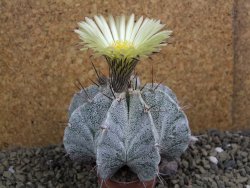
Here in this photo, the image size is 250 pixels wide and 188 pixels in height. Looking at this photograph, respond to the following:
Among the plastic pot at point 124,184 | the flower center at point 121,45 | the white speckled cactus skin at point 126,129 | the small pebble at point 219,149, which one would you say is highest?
the flower center at point 121,45

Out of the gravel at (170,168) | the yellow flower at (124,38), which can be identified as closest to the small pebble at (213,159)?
the gravel at (170,168)

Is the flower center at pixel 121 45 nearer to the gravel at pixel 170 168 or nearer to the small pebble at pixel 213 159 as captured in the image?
the gravel at pixel 170 168

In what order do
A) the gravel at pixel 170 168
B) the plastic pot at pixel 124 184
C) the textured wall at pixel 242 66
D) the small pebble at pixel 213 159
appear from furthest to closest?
the textured wall at pixel 242 66 → the small pebble at pixel 213 159 → the gravel at pixel 170 168 → the plastic pot at pixel 124 184

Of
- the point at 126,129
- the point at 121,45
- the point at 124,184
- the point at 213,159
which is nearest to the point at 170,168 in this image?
the point at 213,159

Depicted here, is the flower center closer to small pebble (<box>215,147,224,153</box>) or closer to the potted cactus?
the potted cactus

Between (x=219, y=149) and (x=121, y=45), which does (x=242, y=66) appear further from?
(x=121, y=45)

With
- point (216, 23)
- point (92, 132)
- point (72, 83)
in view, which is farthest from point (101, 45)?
point (216, 23)

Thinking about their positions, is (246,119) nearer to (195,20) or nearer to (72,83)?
(195,20)

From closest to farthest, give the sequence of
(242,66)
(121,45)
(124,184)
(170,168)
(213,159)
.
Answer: (121,45) → (124,184) → (170,168) → (213,159) → (242,66)

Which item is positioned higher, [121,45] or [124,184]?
[121,45]
